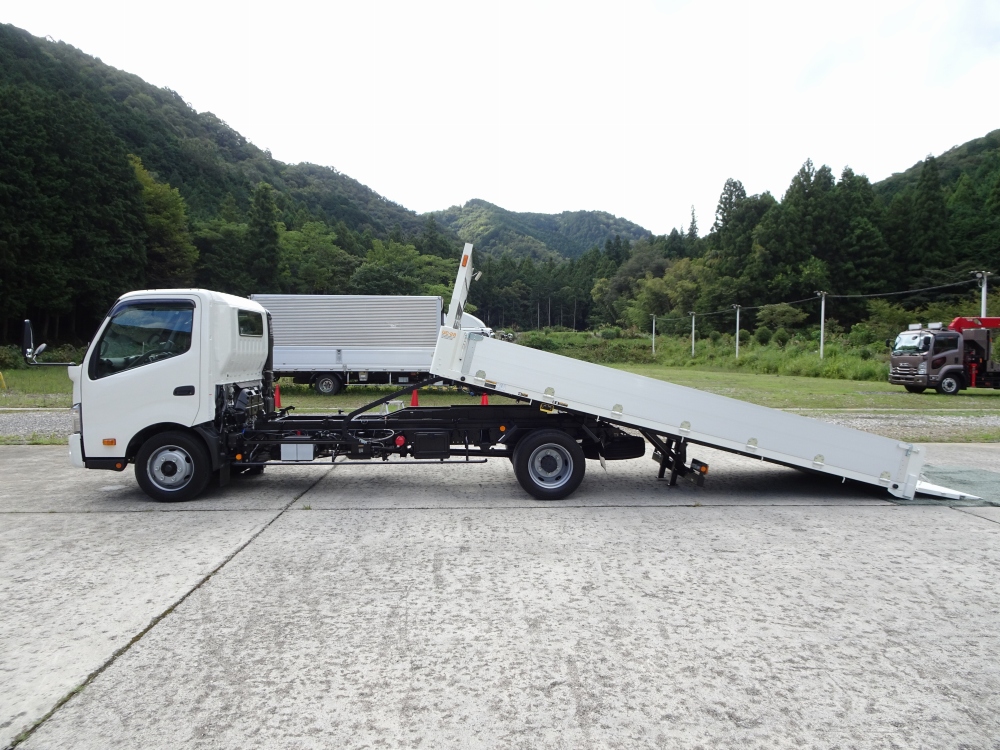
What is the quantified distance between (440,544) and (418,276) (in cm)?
8268

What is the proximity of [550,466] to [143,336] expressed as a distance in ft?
15.3

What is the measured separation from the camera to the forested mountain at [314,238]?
4972cm

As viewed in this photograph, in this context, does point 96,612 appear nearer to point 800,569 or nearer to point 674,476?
point 800,569

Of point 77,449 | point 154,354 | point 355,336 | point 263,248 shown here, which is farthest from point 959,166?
point 77,449

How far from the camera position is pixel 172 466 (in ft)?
26.3

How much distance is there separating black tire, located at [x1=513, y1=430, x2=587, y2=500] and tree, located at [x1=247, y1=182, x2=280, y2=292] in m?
73.4

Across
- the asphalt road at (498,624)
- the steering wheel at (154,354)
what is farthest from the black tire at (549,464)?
the steering wheel at (154,354)


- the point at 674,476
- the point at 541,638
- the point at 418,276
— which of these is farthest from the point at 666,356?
the point at 541,638

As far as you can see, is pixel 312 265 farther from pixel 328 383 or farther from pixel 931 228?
pixel 931 228

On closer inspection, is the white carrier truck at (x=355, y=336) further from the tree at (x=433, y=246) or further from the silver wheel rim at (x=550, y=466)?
the tree at (x=433, y=246)

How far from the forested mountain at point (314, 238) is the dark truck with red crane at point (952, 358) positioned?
4415cm

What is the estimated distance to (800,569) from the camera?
5.66m

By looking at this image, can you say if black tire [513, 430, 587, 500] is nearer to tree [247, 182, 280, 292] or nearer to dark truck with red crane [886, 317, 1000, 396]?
dark truck with red crane [886, 317, 1000, 396]

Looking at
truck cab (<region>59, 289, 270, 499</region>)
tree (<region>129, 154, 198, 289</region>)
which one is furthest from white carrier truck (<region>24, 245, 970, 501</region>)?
tree (<region>129, 154, 198, 289</region>)
